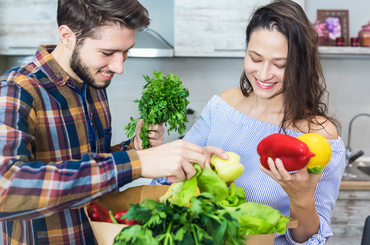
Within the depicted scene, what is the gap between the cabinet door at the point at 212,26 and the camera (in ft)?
7.02

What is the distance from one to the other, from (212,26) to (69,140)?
59.7 inches

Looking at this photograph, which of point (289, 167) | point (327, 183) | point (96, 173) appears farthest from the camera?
point (327, 183)

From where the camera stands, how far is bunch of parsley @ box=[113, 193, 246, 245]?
52 cm

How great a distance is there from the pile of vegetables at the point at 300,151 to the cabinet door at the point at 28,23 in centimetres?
194

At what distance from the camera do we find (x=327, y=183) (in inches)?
41.9

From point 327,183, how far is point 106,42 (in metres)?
0.91

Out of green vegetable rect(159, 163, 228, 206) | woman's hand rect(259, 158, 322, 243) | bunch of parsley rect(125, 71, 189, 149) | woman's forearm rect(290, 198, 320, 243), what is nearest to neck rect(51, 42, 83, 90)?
bunch of parsley rect(125, 71, 189, 149)

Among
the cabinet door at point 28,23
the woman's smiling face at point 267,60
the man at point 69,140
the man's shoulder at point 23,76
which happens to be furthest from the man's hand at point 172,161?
the cabinet door at point 28,23

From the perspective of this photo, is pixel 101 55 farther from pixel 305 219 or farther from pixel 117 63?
pixel 305 219

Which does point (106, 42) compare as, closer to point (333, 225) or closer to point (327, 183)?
point (327, 183)

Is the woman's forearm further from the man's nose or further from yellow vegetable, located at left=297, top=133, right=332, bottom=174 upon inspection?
the man's nose

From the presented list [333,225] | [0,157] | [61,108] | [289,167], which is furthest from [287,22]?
[333,225]

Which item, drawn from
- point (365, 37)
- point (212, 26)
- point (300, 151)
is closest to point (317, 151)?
point (300, 151)

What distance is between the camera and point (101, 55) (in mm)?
1015
